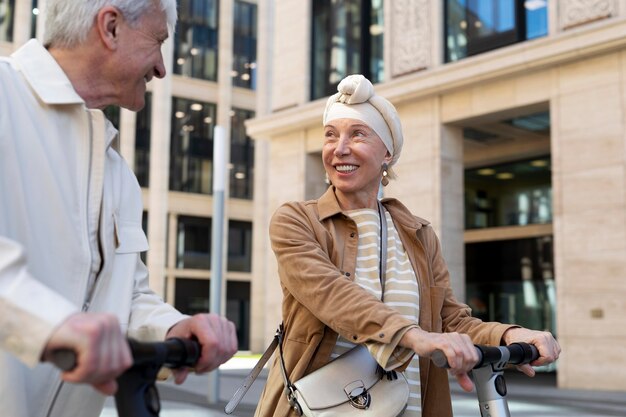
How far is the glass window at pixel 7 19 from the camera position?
39.5m

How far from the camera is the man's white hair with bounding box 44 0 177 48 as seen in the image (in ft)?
6.88

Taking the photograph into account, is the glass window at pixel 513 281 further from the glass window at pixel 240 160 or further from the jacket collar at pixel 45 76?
the glass window at pixel 240 160

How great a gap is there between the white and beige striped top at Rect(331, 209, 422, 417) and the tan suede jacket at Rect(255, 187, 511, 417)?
4cm

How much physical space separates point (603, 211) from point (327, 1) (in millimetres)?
10851

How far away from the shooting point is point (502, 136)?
2264cm

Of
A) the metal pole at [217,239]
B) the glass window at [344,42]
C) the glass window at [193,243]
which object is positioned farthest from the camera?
the glass window at [193,243]

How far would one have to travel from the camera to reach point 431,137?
20.0 m

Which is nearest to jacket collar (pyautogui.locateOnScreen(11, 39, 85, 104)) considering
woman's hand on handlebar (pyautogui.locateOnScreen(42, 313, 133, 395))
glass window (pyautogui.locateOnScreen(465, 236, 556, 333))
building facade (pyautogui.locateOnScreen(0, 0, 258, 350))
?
woman's hand on handlebar (pyautogui.locateOnScreen(42, 313, 133, 395))

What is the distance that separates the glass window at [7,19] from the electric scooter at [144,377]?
41.2 metres

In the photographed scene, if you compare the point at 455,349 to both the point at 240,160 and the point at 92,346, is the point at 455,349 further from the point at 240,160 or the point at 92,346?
the point at 240,160

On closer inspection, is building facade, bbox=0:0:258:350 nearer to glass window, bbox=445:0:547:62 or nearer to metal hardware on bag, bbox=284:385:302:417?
glass window, bbox=445:0:547:62

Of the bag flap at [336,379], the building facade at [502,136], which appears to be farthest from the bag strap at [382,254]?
the building facade at [502,136]

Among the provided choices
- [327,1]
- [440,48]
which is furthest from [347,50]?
[440,48]

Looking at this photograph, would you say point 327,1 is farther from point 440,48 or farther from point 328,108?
point 328,108
